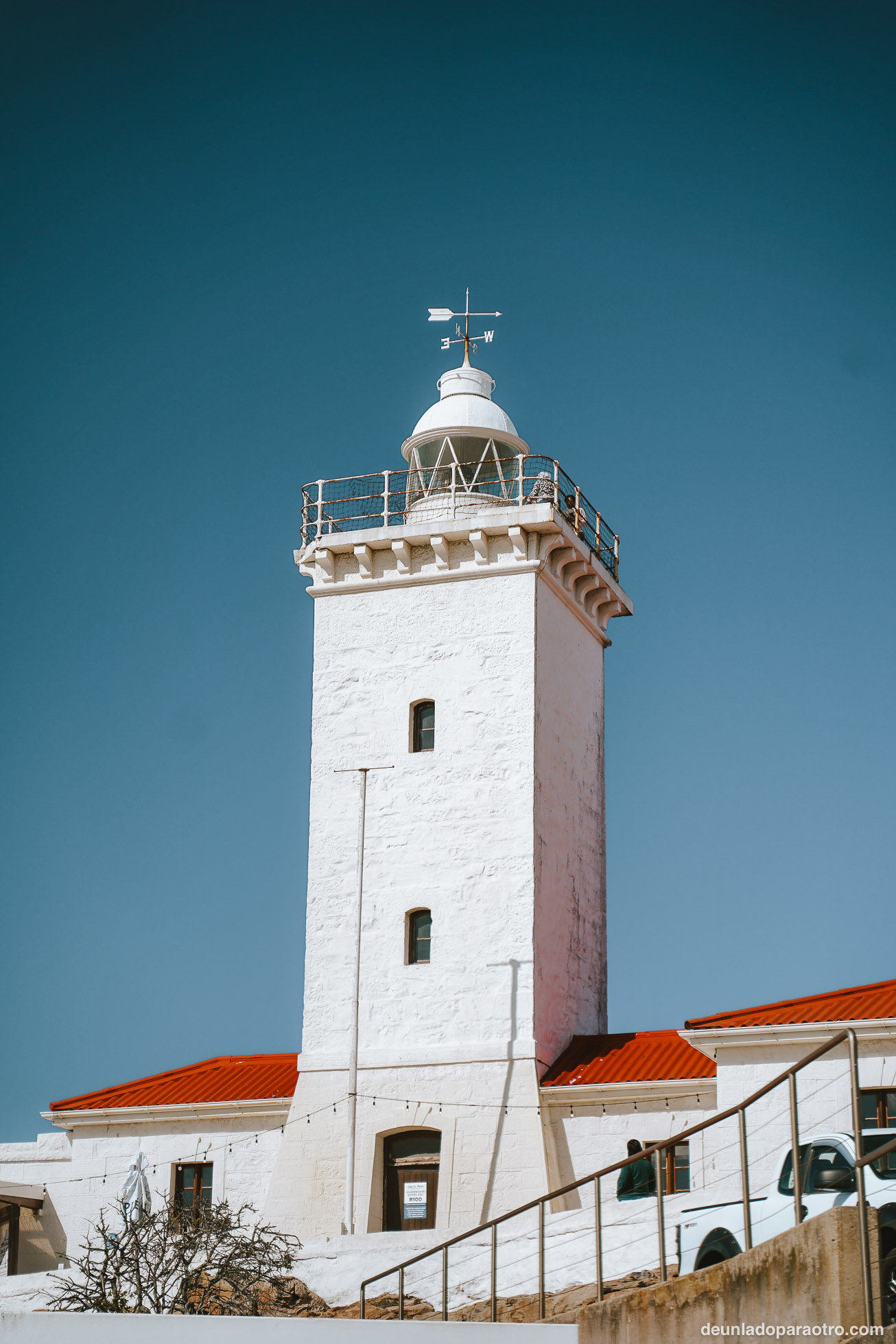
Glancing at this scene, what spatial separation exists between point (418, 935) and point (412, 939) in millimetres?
109

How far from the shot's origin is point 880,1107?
19891mm

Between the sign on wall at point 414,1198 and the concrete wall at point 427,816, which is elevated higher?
the concrete wall at point 427,816

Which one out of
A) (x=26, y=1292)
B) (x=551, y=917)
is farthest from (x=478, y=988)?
(x=26, y=1292)

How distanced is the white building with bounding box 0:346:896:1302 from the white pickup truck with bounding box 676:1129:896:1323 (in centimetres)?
788

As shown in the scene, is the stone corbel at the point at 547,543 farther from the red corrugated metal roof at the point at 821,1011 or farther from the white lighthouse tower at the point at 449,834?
the red corrugated metal roof at the point at 821,1011

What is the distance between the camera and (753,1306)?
32.0 ft

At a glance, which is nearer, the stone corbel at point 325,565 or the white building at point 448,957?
the white building at point 448,957

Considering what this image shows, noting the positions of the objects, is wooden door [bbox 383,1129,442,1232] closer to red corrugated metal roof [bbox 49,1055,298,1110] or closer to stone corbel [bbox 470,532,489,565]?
red corrugated metal roof [bbox 49,1055,298,1110]

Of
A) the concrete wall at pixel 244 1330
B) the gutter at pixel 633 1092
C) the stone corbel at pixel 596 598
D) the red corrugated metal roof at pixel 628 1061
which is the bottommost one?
the concrete wall at pixel 244 1330

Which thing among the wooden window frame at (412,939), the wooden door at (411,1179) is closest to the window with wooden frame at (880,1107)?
the wooden door at (411,1179)

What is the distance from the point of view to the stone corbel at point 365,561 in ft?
85.3

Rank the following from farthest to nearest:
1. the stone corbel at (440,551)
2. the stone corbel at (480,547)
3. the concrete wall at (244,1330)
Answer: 1. the stone corbel at (440,551)
2. the stone corbel at (480,547)
3. the concrete wall at (244,1330)

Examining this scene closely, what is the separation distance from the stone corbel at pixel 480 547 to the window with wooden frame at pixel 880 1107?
10.2 m

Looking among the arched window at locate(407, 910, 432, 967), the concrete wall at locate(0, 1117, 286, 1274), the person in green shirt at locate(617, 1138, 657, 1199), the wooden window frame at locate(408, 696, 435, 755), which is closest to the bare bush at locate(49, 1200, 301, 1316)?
the person in green shirt at locate(617, 1138, 657, 1199)
